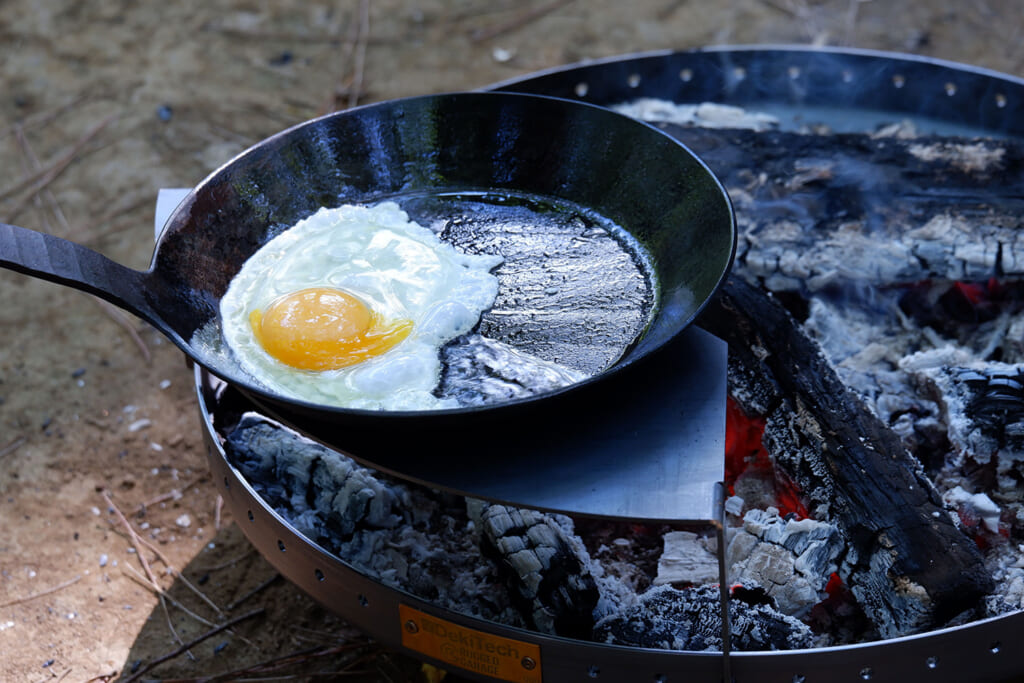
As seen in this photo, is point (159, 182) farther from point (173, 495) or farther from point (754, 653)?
point (754, 653)

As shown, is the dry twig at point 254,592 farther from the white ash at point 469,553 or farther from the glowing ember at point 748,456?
the glowing ember at point 748,456

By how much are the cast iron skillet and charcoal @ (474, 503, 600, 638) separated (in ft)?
1.85

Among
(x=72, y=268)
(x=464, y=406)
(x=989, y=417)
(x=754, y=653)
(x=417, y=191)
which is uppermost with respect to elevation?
(x=72, y=268)

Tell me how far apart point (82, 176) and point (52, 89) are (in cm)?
93

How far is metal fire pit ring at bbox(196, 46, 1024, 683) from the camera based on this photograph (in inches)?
73.3

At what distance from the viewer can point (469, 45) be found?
5555mm

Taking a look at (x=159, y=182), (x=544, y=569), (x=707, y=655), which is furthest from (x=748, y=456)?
(x=159, y=182)

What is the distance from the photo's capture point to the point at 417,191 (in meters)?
2.72

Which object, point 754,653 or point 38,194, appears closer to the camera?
point 754,653

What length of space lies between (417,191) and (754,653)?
1.61 m

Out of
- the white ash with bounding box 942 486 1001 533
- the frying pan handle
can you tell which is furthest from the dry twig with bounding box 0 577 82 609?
the white ash with bounding box 942 486 1001 533

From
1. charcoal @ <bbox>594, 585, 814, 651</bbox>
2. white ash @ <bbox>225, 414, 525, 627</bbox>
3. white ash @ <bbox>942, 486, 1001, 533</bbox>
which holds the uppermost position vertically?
white ash @ <bbox>942, 486, 1001, 533</bbox>

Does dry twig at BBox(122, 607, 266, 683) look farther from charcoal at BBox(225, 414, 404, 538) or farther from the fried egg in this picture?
the fried egg

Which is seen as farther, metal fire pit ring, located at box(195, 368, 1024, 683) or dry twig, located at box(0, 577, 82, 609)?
dry twig, located at box(0, 577, 82, 609)
